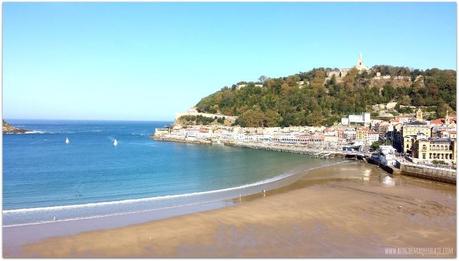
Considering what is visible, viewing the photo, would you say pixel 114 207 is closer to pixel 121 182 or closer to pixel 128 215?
pixel 128 215

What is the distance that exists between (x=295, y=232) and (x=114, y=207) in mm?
7138

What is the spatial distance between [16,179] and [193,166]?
10.8 m

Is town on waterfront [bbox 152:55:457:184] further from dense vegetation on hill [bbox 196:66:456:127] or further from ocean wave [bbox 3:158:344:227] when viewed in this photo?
ocean wave [bbox 3:158:344:227]

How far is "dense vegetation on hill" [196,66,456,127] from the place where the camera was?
60.1 m

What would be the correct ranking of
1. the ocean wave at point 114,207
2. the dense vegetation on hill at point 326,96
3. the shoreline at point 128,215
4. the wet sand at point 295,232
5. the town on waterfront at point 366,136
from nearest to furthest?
1. the wet sand at point 295,232
2. the shoreline at point 128,215
3. the ocean wave at point 114,207
4. the town on waterfront at point 366,136
5. the dense vegetation on hill at point 326,96

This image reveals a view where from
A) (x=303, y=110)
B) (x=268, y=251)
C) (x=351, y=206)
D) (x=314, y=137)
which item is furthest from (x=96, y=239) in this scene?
(x=303, y=110)

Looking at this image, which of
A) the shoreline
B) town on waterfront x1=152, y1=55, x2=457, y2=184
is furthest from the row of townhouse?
the shoreline

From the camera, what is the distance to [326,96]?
6650 centimetres

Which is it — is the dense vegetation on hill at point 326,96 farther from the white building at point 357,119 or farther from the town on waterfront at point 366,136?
the white building at point 357,119

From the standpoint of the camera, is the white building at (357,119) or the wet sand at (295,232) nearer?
the wet sand at (295,232)

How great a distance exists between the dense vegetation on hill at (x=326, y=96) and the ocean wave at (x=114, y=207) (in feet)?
131

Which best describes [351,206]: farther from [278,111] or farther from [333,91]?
[333,91]

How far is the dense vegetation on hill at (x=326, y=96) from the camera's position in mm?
60059

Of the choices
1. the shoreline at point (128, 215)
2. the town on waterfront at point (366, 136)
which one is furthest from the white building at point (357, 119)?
the shoreline at point (128, 215)
